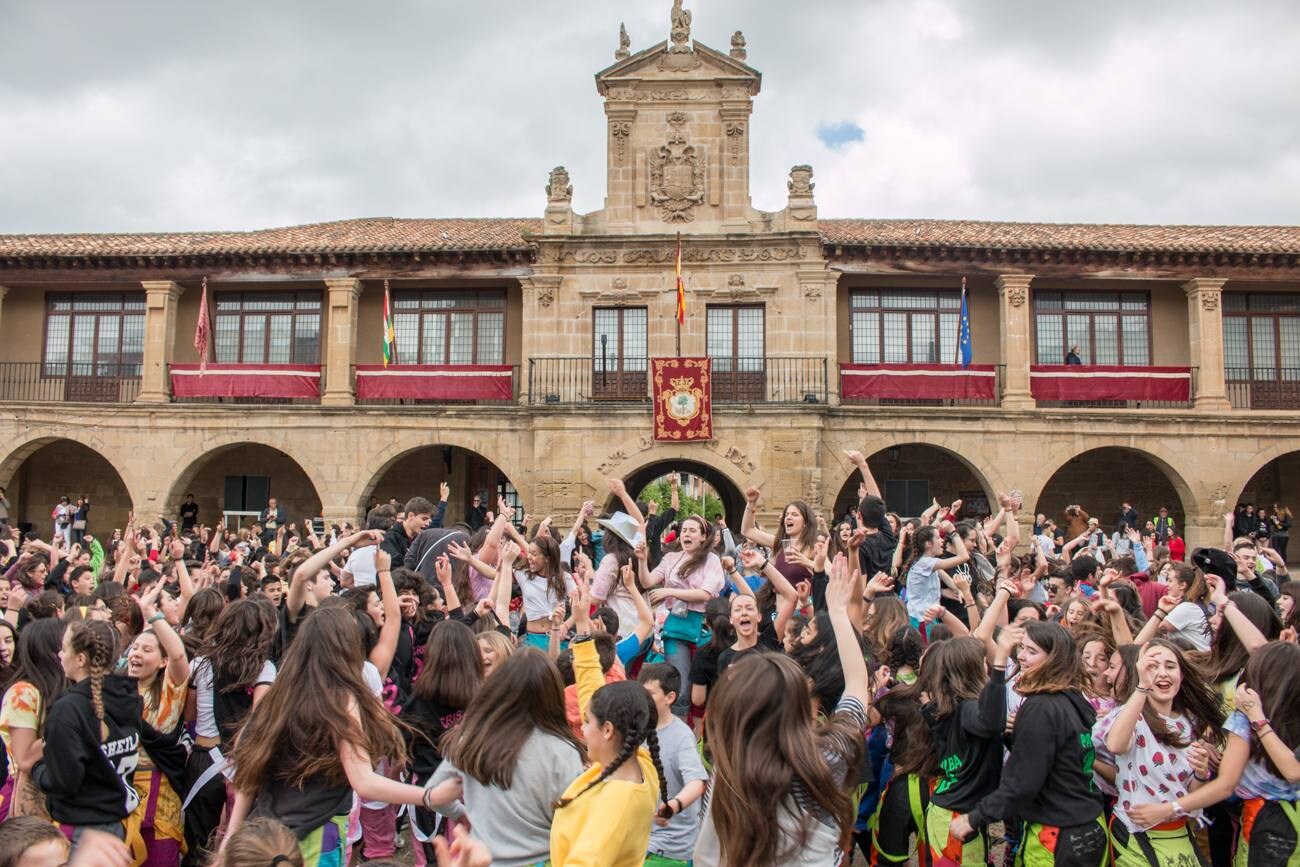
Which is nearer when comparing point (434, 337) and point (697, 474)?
point (434, 337)

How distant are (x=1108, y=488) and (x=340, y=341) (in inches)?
690

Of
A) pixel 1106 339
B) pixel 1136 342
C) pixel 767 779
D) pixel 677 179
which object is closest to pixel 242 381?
pixel 677 179

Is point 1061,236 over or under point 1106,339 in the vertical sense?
over

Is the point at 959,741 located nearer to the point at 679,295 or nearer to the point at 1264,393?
the point at 679,295

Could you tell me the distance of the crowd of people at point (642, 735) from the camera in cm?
315

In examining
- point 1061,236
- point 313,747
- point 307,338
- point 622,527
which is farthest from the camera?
point 307,338

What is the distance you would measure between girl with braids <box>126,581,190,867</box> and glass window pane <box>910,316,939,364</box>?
19301 millimetres

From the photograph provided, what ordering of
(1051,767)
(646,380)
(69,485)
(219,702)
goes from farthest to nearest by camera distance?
(69,485), (646,380), (219,702), (1051,767)

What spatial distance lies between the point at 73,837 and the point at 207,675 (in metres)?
0.90

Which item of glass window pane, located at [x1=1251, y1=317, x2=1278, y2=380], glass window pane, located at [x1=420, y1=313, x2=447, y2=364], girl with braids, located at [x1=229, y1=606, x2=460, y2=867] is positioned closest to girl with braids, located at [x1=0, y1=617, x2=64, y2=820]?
girl with braids, located at [x1=229, y1=606, x2=460, y2=867]

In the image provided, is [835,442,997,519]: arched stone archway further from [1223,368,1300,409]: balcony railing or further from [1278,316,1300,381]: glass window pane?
[1278,316,1300,381]: glass window pane

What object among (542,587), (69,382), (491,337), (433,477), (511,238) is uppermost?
(511,238)

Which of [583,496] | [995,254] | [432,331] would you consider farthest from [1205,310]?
[432,331]

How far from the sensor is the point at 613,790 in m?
3.14
